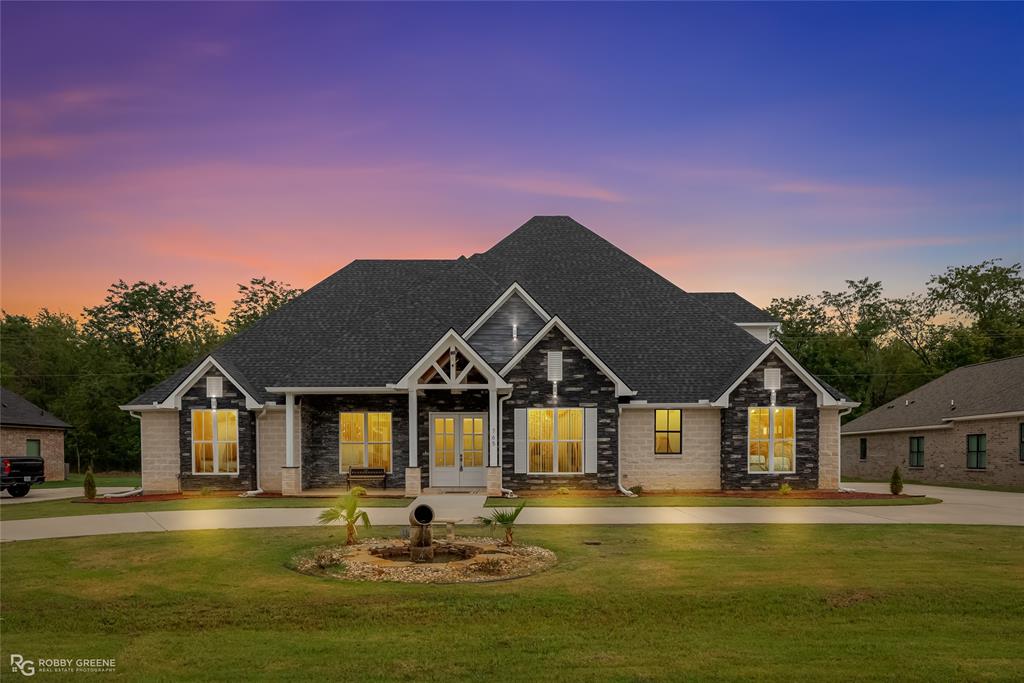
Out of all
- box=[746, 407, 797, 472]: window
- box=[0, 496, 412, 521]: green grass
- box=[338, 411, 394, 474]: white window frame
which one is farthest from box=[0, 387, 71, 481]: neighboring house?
box=[746, 407, 797, 472]: window

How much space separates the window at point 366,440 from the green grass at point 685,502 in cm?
538

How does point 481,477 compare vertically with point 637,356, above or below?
below

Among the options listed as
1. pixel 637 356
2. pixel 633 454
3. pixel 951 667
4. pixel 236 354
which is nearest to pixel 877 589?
pixel 951 667

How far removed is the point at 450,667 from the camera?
8.82 metres

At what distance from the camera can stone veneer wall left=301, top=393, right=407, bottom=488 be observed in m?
26.8

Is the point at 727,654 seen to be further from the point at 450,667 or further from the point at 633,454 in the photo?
the point at 633,454

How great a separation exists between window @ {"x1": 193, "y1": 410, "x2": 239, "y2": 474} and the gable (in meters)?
9.09

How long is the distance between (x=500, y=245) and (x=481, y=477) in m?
11.6

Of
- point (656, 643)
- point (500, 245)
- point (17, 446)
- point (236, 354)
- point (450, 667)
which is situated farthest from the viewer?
point (17, 446)

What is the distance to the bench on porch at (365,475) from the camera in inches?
1038

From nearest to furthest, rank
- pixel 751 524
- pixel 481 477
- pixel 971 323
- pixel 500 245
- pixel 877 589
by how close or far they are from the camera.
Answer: pixel 877 589 < pixel 751 524 < pixel 481 477 < pixel 500 245 < pixel 971 323

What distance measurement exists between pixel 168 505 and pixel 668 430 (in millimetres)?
16864

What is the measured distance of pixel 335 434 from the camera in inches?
1065

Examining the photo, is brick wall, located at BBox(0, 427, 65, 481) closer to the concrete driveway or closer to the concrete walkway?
the concrete driveway
